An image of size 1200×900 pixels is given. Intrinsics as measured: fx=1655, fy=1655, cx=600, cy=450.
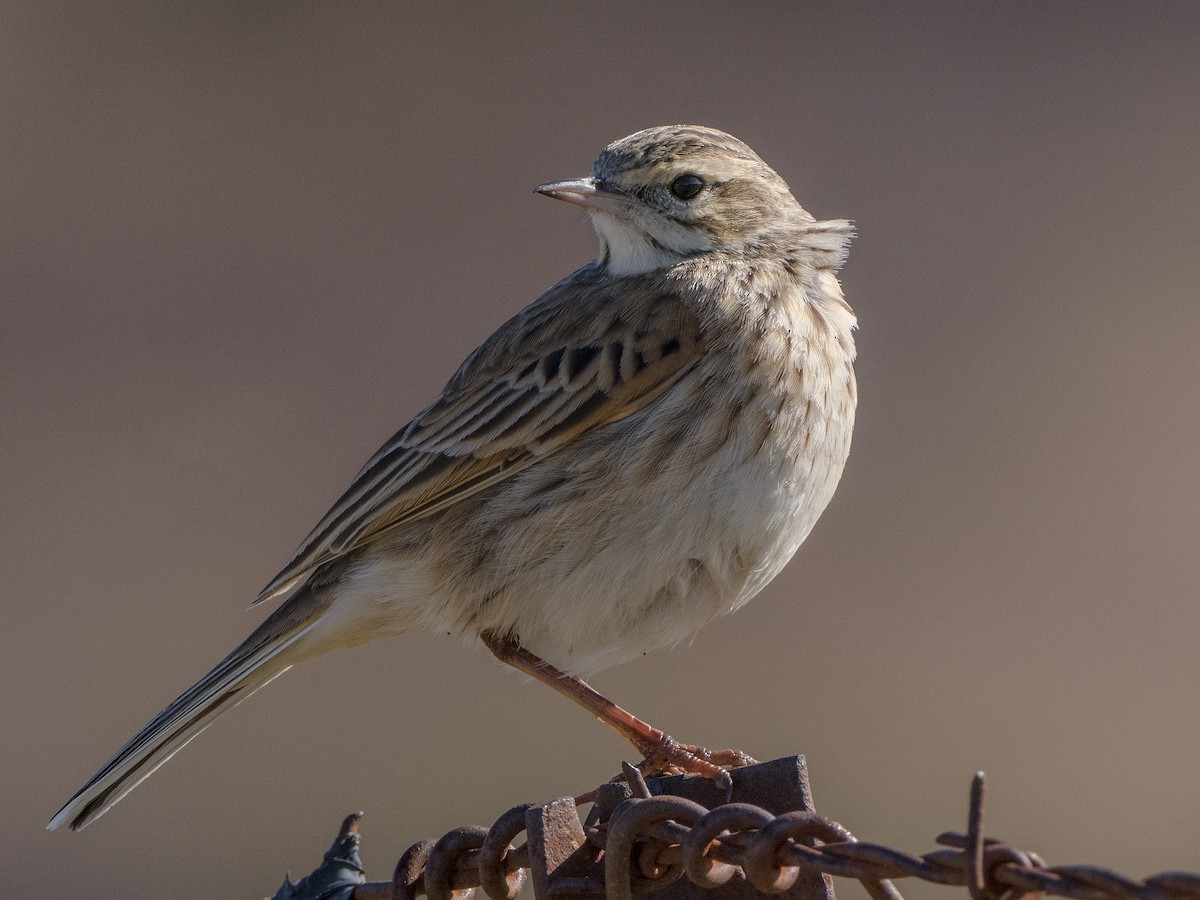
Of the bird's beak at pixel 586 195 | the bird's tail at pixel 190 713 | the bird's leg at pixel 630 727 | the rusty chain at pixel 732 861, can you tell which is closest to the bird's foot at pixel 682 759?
the bird's leg at pixel 630 727

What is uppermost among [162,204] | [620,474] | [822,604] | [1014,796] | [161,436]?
[162,204]

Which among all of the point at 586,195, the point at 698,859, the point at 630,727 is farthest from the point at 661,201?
the point at 698,859

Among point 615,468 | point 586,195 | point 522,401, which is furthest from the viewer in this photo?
point 586,195

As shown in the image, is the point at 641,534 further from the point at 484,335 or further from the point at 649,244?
the point at 484,335

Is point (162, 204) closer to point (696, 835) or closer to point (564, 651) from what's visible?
point (564, 651)

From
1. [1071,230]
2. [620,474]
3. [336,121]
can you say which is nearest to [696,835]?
[620,474]

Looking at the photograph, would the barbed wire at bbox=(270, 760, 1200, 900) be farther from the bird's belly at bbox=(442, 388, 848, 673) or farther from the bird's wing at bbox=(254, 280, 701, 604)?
the bird's wing at bbox=(254, 280, 701, 604)
